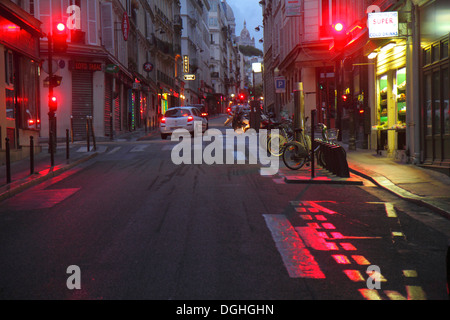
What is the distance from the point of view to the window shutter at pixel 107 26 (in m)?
30.9

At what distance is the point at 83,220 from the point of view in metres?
7.01

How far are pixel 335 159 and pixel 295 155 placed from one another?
4.78ft

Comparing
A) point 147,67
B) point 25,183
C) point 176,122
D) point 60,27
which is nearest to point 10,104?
point 60,27

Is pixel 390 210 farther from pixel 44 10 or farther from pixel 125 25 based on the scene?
pixel 125 25

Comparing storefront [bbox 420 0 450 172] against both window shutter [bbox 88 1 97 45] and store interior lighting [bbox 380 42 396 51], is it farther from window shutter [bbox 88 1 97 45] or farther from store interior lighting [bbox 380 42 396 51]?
window shutter [bbox 88 1 97 45]

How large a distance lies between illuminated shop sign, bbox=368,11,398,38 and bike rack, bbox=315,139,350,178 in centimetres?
303

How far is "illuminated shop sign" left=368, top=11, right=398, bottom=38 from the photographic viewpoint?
1311cm

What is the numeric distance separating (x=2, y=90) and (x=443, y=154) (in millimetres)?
11614

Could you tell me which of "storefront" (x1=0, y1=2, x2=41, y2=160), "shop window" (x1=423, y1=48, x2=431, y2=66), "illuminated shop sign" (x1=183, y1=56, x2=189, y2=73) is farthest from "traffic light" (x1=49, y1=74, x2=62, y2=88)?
"illuminated shop sign" (x1=183, y1=56, x2=189, y2=73)

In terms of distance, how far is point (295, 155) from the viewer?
505 inches

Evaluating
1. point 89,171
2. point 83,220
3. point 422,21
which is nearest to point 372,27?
point 422,21

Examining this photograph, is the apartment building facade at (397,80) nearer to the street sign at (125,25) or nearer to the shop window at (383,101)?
the shop window at (383,101)
